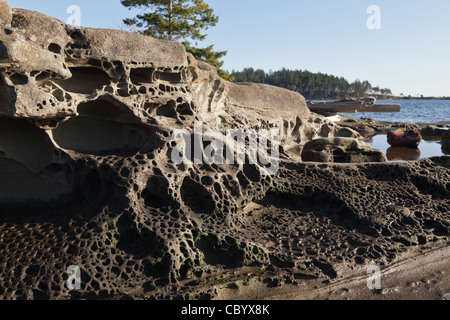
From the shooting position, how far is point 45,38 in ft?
15.3

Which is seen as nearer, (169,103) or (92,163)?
(92,163)

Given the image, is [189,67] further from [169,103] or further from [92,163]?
[92,163]

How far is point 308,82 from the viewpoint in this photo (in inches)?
3563

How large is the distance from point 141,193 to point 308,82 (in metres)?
89.3

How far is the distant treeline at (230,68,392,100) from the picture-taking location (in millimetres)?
89812

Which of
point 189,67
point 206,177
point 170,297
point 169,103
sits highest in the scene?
point 189,67

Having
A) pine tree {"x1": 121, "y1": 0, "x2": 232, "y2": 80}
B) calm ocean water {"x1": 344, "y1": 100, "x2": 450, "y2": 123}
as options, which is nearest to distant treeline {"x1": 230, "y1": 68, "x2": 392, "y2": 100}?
calm ocean water {"x1": 344, "y1": 100, "x2": 450, "y2": 123}

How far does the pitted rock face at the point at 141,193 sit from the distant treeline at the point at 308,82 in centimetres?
8099

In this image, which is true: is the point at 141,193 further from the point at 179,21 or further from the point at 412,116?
the point at 412,116

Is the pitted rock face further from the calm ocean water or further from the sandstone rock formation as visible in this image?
the calm ocean water

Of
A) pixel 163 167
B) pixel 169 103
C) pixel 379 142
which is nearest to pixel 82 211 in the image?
pixel 163 167

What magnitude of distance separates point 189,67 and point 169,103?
995 millimetres

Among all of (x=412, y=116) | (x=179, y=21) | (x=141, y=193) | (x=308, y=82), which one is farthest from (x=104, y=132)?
(x=308, y=82)

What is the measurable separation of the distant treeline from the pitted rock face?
266ft
